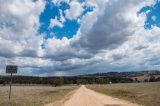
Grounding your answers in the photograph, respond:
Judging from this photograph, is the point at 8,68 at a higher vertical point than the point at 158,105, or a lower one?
higher

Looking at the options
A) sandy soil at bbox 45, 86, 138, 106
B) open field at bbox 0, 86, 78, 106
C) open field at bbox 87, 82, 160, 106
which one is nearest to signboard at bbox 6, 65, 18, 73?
open field at bbox 0, 86, 78, 106

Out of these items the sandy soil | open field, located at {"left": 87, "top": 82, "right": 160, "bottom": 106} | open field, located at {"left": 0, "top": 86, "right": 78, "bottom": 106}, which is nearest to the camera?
the sandy soil

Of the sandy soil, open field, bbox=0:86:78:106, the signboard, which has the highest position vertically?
the signboard

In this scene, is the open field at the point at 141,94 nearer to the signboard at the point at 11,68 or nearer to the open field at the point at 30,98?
the open field at the point at 30,98

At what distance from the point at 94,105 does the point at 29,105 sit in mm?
5865

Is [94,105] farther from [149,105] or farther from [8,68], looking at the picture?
[8,68]

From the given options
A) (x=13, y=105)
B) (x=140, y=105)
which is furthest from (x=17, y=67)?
(x=140, y=105)

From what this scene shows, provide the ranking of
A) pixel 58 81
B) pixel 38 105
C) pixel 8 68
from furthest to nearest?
pixel 58 81 < pixel 8 68 < pixel 38 105

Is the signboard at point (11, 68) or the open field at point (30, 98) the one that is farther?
the signboard at point (11, 68)

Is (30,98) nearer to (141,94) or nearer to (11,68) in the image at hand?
(11,68)

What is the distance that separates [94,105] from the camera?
25.0 meters

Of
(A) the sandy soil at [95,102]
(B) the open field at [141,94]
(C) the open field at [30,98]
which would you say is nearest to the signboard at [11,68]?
(C) the open field at [30,98]

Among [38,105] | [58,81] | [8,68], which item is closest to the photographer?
[38,105]

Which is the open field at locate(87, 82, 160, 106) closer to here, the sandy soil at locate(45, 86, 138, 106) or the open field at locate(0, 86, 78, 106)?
the sandy soil at locate(45, 86, 138, 106)
